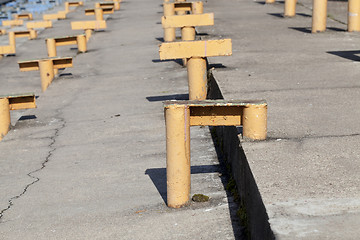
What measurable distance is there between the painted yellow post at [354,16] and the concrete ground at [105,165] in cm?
Answer: 356

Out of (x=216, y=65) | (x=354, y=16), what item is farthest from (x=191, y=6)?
(x=216, y=65)

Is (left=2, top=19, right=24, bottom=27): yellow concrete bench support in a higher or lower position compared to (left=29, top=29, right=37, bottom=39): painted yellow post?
lower

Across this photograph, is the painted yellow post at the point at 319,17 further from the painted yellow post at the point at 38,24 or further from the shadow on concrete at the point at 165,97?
the painted yellow post at the point at 38,24

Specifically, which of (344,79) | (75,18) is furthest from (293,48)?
(75,18)

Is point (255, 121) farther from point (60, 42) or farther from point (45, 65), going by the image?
point (60, 42)

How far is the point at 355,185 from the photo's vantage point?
4801mm

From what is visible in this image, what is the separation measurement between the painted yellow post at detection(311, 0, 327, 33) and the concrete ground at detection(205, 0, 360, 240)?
0.73ft

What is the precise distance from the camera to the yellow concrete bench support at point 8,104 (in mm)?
9320

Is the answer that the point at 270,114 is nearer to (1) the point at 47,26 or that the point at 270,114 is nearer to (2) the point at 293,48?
(2) the point at 293,48

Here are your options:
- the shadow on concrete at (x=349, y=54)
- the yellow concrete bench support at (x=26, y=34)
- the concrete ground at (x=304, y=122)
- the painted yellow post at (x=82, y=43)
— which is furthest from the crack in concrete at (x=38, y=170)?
the yellow concrete bench support at (x=26, y=34)

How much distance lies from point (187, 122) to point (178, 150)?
0.79 feet

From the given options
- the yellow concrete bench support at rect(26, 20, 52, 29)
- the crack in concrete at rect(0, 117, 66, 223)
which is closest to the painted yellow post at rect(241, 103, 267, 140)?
the crack in concrete at rect(0, 117, 66, 223)

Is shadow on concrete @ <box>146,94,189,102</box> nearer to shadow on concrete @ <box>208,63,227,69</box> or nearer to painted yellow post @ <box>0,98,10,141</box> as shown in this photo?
shadow on concrete @ <box>208,63,227,69</box>

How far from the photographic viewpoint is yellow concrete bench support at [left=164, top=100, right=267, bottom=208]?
544cm
